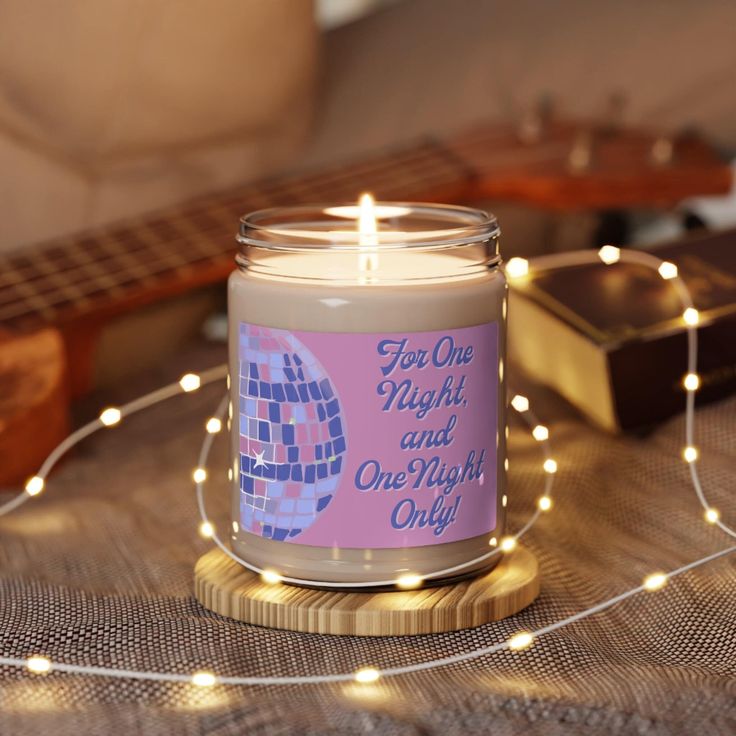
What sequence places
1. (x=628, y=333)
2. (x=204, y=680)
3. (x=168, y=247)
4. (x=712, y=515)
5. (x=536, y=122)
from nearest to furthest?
1. (x=204, y=680)
2. (x=712, y=515)
3. (x=628, y=333)
4. (x=168, y=247)
5. (x=536, y=122)

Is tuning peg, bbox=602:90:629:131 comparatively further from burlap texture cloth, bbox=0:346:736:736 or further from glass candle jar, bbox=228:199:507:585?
glass candle jar, bbox=228:199:507:585

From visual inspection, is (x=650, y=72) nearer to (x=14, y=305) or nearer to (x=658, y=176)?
(x=658, y=176)

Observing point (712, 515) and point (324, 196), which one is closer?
point (712, 515)

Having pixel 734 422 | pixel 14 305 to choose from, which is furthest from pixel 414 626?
pixel 14 305

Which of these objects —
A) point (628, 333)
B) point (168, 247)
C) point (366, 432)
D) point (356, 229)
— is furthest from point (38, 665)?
point (168, 247)

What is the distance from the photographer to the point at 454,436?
0.48 m

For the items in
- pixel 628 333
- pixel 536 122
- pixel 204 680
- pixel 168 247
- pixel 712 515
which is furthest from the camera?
pixel 536 122

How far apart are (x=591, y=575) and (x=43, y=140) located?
Result: 2.22 ft

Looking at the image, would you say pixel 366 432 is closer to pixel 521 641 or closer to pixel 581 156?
pixel 521 641

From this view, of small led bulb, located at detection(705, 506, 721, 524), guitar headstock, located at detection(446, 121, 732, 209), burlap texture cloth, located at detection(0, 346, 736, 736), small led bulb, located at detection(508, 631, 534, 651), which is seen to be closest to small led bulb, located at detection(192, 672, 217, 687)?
burlap texture cloth, located at detection(0, 346, 736, 736)

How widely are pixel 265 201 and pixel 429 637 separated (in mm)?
596

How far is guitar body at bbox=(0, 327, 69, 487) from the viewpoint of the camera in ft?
2.44

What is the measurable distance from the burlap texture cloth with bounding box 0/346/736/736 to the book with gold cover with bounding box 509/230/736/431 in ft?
0.08

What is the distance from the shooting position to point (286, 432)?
472mm
